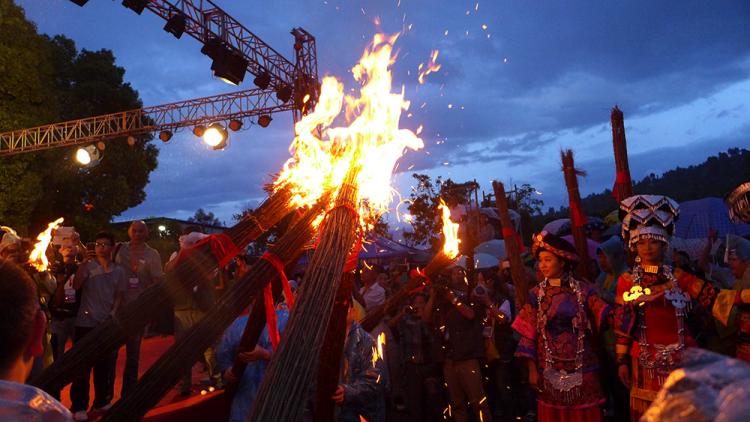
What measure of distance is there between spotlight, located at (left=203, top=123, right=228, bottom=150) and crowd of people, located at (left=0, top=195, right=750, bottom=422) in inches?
381

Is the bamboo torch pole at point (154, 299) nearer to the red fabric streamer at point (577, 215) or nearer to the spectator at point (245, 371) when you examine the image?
the spectator at point (245, 371)

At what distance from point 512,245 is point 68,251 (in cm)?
549

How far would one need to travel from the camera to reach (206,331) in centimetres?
245

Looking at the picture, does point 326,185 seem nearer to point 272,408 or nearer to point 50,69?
point 272,408

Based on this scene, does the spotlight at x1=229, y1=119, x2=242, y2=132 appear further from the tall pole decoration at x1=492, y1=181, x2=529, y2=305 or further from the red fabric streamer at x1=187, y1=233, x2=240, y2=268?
the red fabric streamer at x1=187, y1=233, x2=240, y2=268

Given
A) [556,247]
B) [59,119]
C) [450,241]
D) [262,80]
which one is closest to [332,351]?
[450,241]

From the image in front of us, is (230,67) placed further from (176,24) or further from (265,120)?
(265,120)

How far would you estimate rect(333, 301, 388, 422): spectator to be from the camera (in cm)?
339

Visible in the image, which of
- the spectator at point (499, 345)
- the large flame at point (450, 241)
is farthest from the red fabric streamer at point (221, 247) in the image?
the spectator at point (499, 345)

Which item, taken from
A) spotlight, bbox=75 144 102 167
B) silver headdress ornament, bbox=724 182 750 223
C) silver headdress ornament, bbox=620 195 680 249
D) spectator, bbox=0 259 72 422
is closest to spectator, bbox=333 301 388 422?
spectator, bbox=0 259 72 422

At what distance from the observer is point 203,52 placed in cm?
1340

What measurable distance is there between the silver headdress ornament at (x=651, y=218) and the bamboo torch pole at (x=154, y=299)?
2818 millimetres

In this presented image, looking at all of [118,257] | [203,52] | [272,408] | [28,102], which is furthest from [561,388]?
[28,102]

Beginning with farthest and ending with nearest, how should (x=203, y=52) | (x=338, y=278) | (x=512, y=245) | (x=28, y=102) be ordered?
(x=28, y=102)
(x=203, y=52)
(x=512, y=245)
(x=338, y=278)
